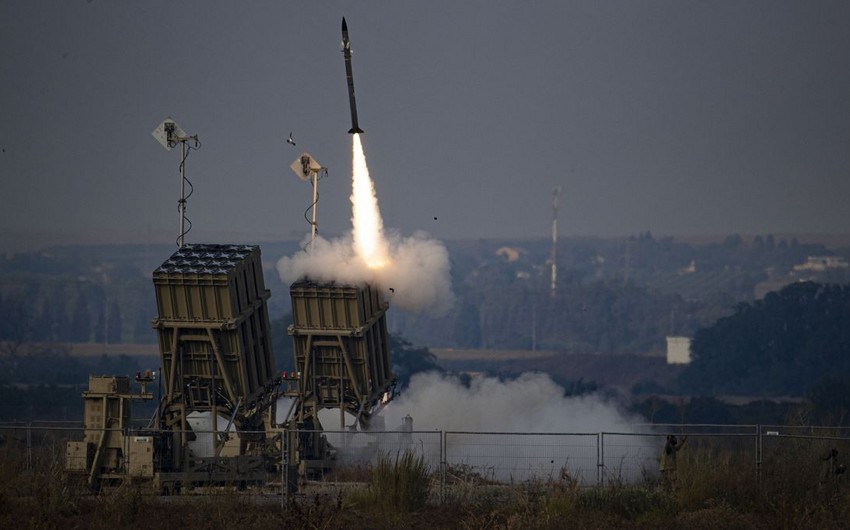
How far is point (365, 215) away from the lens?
4928 cm

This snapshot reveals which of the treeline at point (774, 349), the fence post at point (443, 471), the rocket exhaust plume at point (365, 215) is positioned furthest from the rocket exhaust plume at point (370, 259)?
the treeline at point (774, 349)

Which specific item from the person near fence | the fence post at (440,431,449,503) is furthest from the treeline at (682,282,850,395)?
the fence post at (440,431,449,503)

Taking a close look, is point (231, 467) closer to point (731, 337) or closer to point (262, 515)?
point (262, 515)

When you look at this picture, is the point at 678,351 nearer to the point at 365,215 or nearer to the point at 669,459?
the point at 365,215

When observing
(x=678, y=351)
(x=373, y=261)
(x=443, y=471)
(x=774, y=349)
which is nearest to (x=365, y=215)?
(x=373, y=261)

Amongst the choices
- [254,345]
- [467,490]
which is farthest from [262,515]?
[254,345]

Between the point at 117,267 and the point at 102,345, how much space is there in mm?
38804

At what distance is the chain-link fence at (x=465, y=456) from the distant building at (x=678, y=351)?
106924mm

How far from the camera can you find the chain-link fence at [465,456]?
117ft

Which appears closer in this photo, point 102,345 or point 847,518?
point 847,518

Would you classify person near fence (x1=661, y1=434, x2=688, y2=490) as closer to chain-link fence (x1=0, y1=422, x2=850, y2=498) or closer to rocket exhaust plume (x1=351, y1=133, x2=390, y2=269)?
chain-link fence (x1=0, y1=422, x2=850, y2=498)

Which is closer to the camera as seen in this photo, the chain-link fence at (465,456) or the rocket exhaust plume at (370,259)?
the chain-link fence at (465,456)

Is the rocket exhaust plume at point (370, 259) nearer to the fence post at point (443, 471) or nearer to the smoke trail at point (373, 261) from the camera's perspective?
the smoke trail at point (373, 261)

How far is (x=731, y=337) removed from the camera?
139 metres
